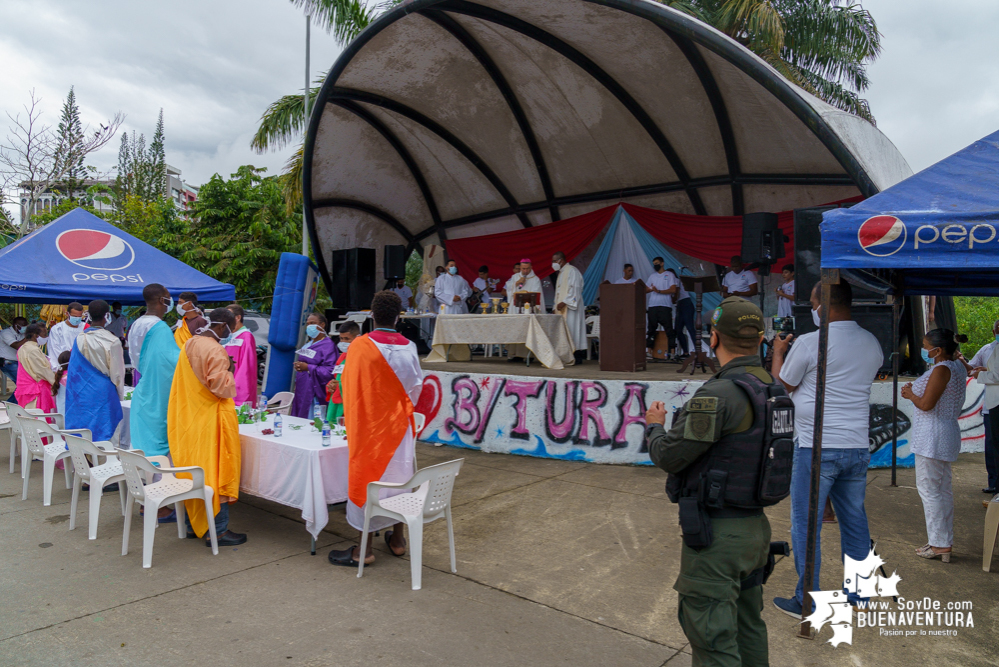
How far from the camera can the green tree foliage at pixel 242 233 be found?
2064 cm

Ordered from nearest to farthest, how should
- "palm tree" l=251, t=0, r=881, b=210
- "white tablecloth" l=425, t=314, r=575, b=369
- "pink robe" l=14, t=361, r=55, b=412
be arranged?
"pink robe" l=14, t=361, r=55, b=412 → "white tablecloth" l=425, t=314, r=575, b=369 → "palm tree" l=251, t=0, r=881, b=210

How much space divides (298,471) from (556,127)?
910 centimetres

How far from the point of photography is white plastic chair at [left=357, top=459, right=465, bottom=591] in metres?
4.01

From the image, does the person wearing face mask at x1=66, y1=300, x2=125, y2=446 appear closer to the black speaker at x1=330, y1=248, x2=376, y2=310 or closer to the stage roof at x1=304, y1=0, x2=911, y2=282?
the stage roof at x1=304, y1=0, x2=911, y2=282

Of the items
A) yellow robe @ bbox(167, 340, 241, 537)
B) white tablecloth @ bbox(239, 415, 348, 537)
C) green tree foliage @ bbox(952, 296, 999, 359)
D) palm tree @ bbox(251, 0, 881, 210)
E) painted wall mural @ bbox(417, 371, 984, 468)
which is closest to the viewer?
white tablecloth @ bbox(239, 415, 348, 537)

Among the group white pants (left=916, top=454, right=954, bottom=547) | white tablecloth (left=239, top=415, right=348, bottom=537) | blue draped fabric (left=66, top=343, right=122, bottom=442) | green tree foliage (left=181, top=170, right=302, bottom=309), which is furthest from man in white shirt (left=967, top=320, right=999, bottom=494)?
→ green tree foliage (left=181, top=170, right=302, bottom=309)

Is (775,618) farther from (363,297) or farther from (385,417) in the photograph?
(363,297)

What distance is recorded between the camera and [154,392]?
5.07 metres

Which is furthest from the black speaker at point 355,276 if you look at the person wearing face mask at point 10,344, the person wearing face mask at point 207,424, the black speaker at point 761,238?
the person wearing face mask at point 207,424

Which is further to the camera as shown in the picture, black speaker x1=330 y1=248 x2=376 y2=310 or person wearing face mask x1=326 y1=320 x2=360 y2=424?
black speaker x1=330 y1=248 x2=376 y2=310

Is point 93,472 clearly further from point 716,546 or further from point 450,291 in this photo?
point 450,291

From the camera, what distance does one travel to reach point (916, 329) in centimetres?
888

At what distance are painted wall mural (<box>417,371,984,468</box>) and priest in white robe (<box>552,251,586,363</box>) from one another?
2446mm

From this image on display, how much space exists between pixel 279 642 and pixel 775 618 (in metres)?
2.72
